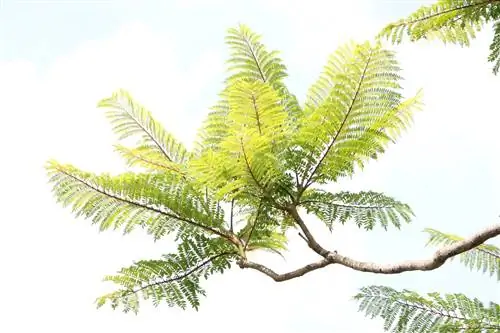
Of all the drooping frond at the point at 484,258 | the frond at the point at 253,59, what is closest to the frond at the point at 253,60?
the frond at the point at 253,59

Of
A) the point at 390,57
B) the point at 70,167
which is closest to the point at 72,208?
the point at 70,167

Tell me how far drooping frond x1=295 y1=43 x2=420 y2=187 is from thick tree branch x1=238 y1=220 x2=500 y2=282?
0.71ft

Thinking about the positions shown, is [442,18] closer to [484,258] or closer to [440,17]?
[440,17]

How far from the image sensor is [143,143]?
2.64 metres

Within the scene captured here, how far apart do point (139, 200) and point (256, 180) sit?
1.30 feet

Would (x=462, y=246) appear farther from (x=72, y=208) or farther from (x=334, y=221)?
(x=72, y=208)

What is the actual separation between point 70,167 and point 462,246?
45.9 inches

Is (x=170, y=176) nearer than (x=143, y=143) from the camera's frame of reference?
Yes

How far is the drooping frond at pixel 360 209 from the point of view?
7.80 ft

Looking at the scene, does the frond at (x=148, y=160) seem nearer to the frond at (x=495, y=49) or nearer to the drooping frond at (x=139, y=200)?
the drooping frond at (x=139, y=200)

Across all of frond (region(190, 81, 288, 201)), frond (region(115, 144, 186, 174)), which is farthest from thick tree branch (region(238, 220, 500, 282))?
frond (region(115, 144, 186, 174))

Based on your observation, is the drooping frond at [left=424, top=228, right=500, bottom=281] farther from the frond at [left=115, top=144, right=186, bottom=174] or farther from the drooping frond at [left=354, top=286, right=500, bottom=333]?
the frond at [left=115, top=144, right=186, bottom=174]

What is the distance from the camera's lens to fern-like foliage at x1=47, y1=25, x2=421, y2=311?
2119mm

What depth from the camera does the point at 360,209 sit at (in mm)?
2402
